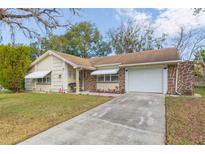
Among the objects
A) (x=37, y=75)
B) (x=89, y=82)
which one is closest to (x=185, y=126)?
(x=89, y=82)

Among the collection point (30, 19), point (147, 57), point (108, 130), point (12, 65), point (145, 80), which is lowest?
point (108, 130)

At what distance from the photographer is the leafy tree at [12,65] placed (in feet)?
72.3

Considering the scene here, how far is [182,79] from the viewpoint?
667 inches

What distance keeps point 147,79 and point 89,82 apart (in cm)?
765

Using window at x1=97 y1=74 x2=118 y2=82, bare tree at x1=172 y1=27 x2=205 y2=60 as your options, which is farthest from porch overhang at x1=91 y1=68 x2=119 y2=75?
bare tree at x1=172 y1=27 x2=205 y2=60

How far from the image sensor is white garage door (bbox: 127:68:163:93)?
17625 mm

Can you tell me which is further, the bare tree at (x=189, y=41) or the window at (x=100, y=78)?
the bare tree at (x=189, y=41)

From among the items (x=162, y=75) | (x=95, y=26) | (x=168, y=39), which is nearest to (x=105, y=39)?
(x=95, y=26)

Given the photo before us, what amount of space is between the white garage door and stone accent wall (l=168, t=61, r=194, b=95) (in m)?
0.96

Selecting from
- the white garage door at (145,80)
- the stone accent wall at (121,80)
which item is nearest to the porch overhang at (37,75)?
the stone accent wall at (121,80)

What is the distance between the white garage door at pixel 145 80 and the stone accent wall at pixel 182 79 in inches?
37.9

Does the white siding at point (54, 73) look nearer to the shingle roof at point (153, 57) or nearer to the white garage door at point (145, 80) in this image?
the shingle roof at point (153, 57)

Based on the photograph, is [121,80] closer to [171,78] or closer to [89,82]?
[89,82]
